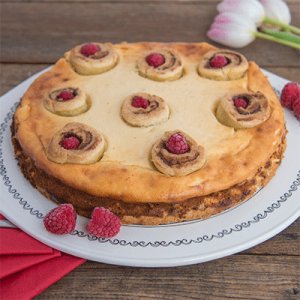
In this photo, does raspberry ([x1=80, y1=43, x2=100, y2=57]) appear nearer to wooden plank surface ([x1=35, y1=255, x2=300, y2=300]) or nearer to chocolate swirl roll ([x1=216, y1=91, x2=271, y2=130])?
chocolate swirl roll ([x1=216, y1=91, x2=271, y2=130])

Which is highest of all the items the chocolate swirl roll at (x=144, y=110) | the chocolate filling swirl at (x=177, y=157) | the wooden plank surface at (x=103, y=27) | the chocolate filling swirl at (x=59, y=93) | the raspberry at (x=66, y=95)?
the chocolate filling swirl at (x=177, y=157)

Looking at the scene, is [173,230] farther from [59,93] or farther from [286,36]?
[286,36]

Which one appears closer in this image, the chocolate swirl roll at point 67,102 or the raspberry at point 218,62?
the chocolate swirl roll at point 67,102

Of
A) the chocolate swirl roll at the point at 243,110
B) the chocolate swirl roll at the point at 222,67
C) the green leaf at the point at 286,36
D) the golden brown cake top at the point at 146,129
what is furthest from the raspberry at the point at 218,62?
the green leaf at the point at 286,36

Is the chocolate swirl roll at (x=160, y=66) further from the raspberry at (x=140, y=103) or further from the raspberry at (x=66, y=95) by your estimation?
the raspberry at (x=66, y=95)

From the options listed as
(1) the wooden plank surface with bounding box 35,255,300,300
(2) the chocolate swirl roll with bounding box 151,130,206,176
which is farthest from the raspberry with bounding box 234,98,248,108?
(1) the wooden plank surface with bounding box 35,255,300,300

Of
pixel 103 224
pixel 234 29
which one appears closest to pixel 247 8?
pixel 234 29

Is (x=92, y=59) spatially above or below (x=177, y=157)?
below
